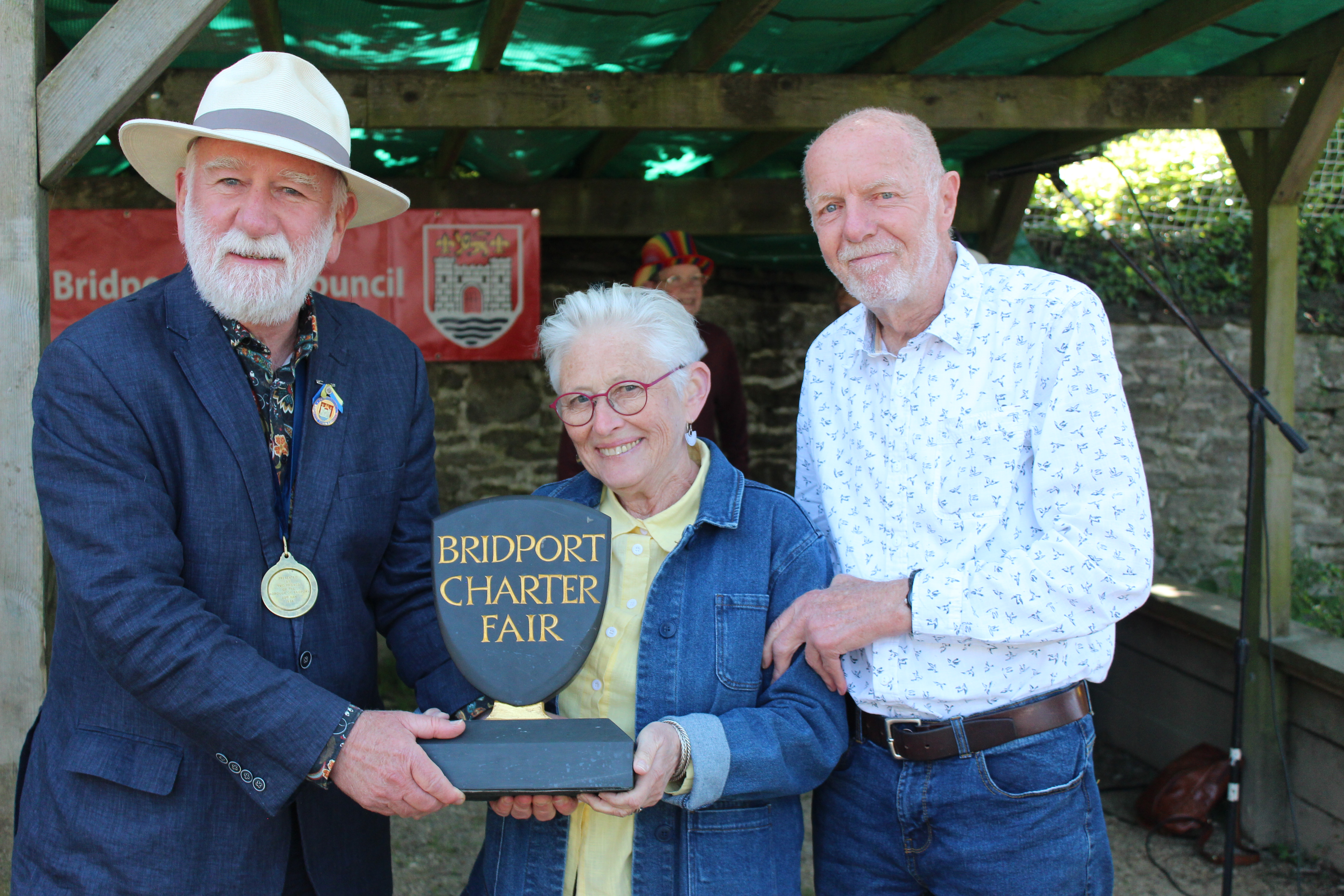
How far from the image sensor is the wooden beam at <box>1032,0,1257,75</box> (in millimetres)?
3068

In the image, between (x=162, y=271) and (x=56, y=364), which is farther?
(x=162, y=271)

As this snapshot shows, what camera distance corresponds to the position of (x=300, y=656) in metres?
1.56

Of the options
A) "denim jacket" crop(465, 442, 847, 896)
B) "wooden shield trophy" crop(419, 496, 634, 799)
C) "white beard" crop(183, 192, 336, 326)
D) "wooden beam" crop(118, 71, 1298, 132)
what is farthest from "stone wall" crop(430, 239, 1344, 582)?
"wooden shield trophy" crop(419, 496, 634, 799)

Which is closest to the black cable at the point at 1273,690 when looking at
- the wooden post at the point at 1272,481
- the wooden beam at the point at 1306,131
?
the wooden post at the point at 1272,481

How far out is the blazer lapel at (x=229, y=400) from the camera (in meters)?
1.52

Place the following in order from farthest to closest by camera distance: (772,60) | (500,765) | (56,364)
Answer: (772,60), (56,364), (500,765)

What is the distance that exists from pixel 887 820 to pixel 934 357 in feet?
2.44

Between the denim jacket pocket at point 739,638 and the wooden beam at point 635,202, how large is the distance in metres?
3.76

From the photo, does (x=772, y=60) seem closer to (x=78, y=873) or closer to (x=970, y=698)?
(x=970, y=698)

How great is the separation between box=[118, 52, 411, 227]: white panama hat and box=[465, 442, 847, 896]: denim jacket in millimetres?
824

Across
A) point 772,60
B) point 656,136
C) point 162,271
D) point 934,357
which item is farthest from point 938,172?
point 162,271

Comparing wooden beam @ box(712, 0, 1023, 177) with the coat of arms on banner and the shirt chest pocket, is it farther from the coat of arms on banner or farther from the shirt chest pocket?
the shirt chest pocket

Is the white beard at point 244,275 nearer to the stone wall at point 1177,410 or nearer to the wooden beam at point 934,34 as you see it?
the wooden beam at point 934,34

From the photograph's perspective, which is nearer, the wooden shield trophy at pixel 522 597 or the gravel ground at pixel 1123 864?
the wooden shield trophy at pixel 522 597
